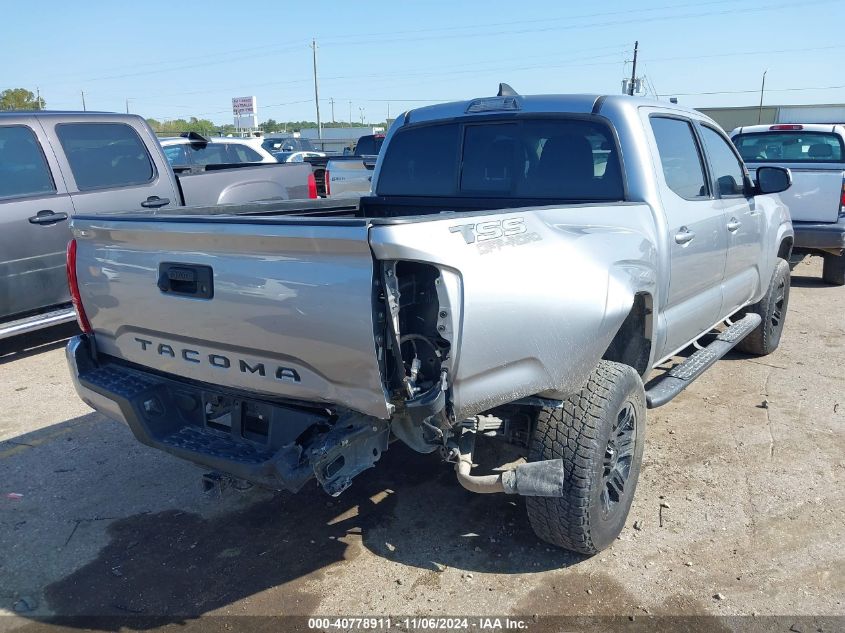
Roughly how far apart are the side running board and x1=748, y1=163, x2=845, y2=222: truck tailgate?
12.5ft

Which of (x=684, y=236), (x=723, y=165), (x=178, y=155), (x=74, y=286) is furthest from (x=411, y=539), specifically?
(x=178, y=155)

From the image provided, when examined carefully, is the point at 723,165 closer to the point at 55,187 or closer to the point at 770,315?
the point at 770,315

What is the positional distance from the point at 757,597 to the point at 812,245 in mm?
6787

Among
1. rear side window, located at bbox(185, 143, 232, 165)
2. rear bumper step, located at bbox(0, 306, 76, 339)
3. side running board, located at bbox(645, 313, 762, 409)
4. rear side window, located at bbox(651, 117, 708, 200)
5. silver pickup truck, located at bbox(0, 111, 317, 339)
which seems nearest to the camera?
side running board, located at bbox(645, 313, 762, 409)

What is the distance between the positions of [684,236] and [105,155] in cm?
534

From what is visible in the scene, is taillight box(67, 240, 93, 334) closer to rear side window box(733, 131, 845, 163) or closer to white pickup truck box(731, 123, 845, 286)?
white pickup truck box(731, 123, 845, 286)

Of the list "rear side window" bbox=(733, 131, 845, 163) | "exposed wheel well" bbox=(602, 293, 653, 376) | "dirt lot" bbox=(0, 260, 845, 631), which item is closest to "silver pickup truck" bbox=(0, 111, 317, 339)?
"dirt lot" bbox=(0, 260, 845, 631)

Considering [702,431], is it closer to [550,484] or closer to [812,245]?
[550,484]

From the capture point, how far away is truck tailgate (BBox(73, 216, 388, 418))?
2.42 metres

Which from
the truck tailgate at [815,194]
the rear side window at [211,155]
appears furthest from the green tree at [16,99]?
the truck tailgate at [815,194]

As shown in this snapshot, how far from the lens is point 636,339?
3.71 m

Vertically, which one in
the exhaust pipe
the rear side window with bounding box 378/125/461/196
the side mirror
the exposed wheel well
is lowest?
the exhaust pipe

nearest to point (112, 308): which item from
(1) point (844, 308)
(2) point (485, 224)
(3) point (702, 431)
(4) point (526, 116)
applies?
(2) point (485, 224)

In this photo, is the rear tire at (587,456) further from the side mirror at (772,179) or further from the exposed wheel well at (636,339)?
the side mirror at (772,179)
